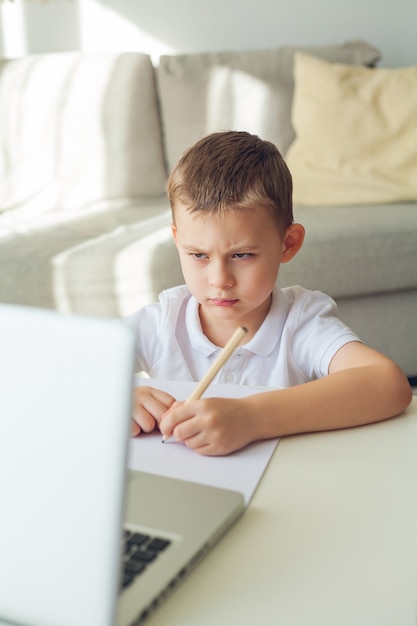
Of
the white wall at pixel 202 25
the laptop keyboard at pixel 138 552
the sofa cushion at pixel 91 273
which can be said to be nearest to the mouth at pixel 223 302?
the laptop keyboard at pixel 138 552

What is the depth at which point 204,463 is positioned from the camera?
74 centimetres

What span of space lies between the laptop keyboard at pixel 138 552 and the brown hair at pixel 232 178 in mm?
558

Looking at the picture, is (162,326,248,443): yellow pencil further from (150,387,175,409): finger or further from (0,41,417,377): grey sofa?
(0,41,417,377): grey sofa

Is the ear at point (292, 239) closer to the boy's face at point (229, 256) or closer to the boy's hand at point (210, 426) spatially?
the boy's face at point (229, 256)

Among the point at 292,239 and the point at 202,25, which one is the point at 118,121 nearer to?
the point at 202,25

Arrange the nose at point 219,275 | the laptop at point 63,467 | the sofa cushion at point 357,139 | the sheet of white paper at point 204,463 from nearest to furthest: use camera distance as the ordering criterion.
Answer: the laptop at point 63,467, the sheet of white paper at point 204,463, the nose at point 219,275, the sofa cushion at point 357,139

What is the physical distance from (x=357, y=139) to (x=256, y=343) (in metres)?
1.50

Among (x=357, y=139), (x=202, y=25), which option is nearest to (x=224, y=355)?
(x=357, y=139)

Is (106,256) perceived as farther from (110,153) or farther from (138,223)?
(110,153)

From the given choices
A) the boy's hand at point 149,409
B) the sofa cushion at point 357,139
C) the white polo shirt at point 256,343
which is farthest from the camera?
the sofa cushion at point 357,139

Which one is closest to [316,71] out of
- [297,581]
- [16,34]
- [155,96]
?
[155,96]

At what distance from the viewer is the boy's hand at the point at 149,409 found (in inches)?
32.4

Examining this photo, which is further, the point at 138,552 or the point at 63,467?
the point at 138,552

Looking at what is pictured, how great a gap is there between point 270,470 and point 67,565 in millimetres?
308
